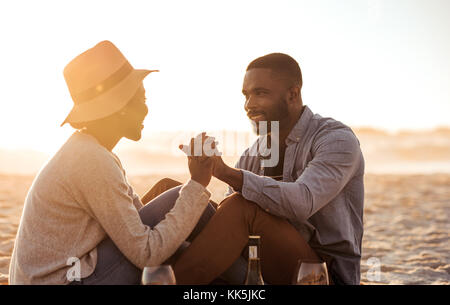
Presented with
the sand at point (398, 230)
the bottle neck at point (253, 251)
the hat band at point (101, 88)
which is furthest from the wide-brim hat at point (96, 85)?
the sand at point (398, 230)

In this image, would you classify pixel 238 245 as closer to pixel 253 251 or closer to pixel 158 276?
pixel 253 251

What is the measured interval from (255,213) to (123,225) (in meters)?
0.80

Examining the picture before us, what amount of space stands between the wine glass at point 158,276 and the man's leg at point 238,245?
1.46ft

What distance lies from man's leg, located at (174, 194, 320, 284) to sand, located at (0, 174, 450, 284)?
233 cm

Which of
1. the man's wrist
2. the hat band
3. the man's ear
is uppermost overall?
the hat band

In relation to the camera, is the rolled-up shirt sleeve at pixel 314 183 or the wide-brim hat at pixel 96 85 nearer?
the wide-brim hat at pixel 96 85

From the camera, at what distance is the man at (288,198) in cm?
273

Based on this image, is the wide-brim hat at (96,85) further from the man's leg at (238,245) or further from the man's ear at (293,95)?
the man's ear at (293,95)

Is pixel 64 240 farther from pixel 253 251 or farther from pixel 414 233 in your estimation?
pixel 414 233

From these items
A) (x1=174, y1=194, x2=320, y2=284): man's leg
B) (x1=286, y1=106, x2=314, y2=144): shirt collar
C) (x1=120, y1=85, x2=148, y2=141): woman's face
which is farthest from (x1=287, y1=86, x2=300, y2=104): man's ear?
(x1=120, y1=85, x2=148, y2=141): woman's face

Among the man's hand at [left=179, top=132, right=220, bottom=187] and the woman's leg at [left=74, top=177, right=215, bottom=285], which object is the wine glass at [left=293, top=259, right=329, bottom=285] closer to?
the man's hand at [left=179, top=132, right=220, bottom=187]

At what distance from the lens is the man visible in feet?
8.96

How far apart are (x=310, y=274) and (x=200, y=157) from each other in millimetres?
906

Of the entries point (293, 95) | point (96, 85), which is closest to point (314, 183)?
point (293, 95)
